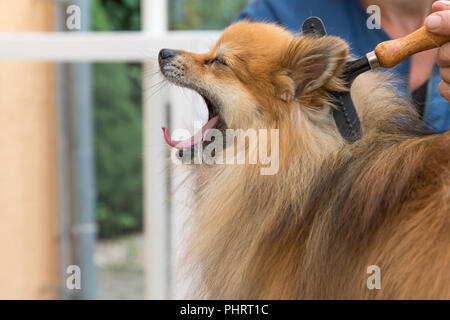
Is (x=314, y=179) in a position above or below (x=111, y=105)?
below

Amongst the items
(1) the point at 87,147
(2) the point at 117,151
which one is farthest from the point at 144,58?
(2) the point at 117,151

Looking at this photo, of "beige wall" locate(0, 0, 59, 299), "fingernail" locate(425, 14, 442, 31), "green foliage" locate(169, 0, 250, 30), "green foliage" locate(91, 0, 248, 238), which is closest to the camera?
"fingernail" locate(425, 14, 442, 31)

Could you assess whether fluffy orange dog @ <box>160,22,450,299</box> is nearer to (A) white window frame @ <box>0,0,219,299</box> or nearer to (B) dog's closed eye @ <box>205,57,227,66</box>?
(B) dog's closed eye @ <box>205,57,227,66</box>

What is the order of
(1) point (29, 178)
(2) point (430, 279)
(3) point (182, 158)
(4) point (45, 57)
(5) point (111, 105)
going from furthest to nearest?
(5) point (111, 105) < (1) point (29, 178) < (4) point (45, 57) < (3) point (182, 158) < (2) point (430, 279)

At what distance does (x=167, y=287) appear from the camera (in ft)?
3.97

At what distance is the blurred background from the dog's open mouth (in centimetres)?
47

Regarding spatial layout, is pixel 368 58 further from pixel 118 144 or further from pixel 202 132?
pixel 118 144

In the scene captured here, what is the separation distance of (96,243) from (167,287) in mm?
476

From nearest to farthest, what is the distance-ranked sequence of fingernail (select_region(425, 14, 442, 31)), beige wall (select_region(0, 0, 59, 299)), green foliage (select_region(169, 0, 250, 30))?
fingernail (select_region(425, 14, 442, 31)) < green foliage (select_region(169, 0, 250, 30)) < beige wall (select_region(0, 0, 59, 299))

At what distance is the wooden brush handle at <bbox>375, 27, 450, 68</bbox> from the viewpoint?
A: 476mm

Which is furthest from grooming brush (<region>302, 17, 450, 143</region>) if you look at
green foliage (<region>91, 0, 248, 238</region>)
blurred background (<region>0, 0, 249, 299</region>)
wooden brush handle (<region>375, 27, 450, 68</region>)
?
green foliage (<region>91, 0, 248, 238</region>)

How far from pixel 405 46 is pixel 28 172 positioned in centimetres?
113
